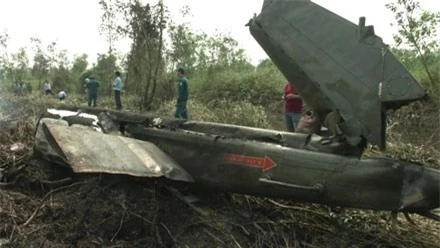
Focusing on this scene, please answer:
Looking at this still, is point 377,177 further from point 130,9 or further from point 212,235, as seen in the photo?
point 130,9

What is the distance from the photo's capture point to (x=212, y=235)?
5.04 metres

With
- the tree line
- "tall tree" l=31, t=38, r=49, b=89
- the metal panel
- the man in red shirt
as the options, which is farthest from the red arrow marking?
"tall tree" l=31, t=38, r=49, b=89

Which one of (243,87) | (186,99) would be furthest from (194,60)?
(186,99)

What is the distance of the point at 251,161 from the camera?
533 cm

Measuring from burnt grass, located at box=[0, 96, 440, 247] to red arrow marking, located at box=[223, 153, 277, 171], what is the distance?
24.1 inches

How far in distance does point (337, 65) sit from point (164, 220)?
8.10 feet

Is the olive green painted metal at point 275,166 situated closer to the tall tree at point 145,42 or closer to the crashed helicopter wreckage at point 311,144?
the crashed helicopter wreckage at point 311,144

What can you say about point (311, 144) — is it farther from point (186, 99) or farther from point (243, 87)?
point (243, 87)

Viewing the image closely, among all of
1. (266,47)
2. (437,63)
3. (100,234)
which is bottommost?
(100,234)

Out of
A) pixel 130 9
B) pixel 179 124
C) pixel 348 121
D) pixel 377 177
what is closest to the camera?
pixel 377 177

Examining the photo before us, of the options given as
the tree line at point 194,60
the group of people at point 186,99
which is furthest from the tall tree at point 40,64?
the group of people at point 186,99

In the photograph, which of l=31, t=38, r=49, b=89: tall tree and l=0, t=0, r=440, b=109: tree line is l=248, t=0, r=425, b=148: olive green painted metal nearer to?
Result: l=0, t=0, r=440, b=109: tree line

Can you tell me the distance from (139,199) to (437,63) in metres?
15.8

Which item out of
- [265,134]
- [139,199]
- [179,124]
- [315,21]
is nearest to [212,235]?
[139,199]
